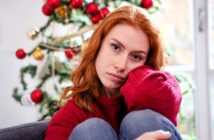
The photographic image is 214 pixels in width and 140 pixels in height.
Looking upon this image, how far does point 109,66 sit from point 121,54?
2.1 inches

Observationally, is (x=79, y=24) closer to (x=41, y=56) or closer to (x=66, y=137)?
(x=41, y=56)

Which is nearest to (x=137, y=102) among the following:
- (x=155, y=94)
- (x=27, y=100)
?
(x=155, y=94)

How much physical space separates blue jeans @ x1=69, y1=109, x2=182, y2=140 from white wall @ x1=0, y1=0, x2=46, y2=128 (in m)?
1.55

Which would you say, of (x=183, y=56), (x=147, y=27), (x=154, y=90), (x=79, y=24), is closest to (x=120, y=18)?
(x=147, y=27)

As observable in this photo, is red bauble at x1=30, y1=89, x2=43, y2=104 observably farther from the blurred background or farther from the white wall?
the white wall

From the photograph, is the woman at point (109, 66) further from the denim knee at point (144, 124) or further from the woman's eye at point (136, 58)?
the denim knee at point (144, 124)

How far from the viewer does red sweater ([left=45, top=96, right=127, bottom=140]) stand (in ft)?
3.26

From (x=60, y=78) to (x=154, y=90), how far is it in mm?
855

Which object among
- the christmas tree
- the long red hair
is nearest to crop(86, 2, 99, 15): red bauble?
the christmas tree

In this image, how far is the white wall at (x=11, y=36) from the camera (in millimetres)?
2283

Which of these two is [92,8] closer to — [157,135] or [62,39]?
[62,39]

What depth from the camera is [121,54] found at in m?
1.00

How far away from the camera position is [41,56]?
1.60m

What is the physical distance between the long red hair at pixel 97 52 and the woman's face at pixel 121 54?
0.02 m
